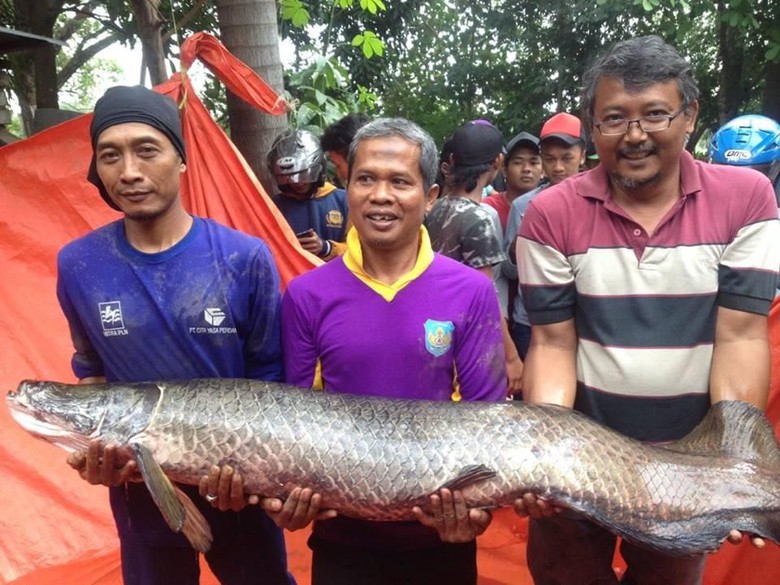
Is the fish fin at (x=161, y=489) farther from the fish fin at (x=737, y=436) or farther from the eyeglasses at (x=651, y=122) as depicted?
the eyeglasses at (x=651, y=122)

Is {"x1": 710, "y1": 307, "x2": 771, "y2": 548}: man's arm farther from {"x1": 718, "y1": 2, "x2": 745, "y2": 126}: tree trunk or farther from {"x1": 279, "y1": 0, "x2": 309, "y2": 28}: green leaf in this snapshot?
{"x1": 718, "y1": 2, "x2": 745, "y2": 126}: tree trunk

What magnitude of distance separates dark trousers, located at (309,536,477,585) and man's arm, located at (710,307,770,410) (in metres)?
1.05

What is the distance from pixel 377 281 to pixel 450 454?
607mm

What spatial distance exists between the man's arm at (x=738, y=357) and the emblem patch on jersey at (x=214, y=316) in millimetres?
1679

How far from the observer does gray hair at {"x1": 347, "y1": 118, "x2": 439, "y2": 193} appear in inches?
90.5

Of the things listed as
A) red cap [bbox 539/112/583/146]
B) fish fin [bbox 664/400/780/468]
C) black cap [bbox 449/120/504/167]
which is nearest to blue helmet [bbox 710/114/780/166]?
red cap [bbox 539/112/583/146]

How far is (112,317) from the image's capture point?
2312mm

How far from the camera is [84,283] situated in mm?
2330

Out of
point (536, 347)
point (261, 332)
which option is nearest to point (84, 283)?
point (261, 332)

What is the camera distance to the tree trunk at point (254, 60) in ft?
15.6

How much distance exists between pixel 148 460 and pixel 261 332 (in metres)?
0.57

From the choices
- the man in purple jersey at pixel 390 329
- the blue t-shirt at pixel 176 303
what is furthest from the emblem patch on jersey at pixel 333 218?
the man in purple jersey at pixel 390 329

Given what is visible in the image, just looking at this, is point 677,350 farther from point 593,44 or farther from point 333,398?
point 593,44

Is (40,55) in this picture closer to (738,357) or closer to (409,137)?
(409,137)
